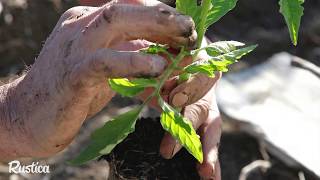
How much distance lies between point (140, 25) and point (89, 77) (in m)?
0.12

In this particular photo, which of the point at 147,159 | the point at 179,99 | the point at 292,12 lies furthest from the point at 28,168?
the point at 292,12

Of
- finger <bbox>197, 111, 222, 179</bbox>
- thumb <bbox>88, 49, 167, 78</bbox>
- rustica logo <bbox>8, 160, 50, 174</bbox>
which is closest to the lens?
thumb <bbox>88, 49, 167, 78</bbox>

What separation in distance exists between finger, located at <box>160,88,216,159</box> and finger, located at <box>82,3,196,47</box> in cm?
26

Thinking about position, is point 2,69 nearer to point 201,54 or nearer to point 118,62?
point 201,54

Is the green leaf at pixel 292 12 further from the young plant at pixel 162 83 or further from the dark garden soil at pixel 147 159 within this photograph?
the dark garden soil at pixel 147 159

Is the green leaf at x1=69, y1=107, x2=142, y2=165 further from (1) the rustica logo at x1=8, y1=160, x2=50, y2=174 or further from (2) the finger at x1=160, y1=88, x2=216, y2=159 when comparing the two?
(1) the rustica logo at x1=8, y1=160, x2=50, y2=174

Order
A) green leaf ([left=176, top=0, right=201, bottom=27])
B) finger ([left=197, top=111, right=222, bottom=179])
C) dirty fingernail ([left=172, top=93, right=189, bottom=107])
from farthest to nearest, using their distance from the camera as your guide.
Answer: finger ([left=197, top=111, right=222, bottom=179])
dirty fingernail ([left=172, top=93, right=189, bottom=107])
green leaf ([left=176, top=0, right=201, bottom=27])

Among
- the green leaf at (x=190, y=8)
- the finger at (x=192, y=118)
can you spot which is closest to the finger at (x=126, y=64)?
the green leaf at (x=190, y=8)

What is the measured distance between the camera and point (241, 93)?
7.66 ft

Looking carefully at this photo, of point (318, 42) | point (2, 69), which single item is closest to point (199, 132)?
point (2, 69)

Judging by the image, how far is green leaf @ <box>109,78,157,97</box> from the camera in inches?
35.9

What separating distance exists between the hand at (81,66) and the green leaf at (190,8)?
0.20 feet

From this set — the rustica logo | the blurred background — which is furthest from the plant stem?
the rustica logo

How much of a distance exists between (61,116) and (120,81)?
155 mm
